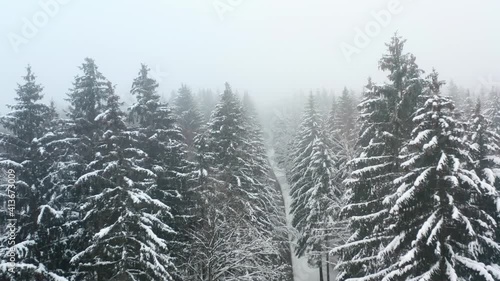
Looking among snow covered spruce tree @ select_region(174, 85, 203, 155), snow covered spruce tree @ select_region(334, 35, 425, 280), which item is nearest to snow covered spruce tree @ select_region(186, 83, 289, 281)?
snow covered spruce tree @ select_region(334, 35, 425, 280)

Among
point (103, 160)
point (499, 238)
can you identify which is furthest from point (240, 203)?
point (499, 238)

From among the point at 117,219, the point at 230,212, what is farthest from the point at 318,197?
the point at 117,219

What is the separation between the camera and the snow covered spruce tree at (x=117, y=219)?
15109 millimetres

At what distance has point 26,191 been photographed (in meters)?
16.9

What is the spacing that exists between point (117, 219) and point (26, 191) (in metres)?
4.96

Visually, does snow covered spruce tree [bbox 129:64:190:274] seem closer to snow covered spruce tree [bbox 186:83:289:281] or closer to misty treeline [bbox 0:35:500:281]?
misty treeline [bbox 0:35:500:281]

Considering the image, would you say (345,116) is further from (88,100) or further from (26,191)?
(26,191)

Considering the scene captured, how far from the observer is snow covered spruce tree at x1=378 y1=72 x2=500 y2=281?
1201 cm

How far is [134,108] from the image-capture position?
21.9m

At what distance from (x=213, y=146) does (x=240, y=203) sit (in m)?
4.54

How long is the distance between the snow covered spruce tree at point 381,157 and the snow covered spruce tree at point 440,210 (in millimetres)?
1697

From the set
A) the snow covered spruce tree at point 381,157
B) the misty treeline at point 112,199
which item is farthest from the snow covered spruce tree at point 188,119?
the snow covered spruce tree at point 381,157

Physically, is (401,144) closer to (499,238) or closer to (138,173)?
(499,238)

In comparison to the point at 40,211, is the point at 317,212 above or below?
below
